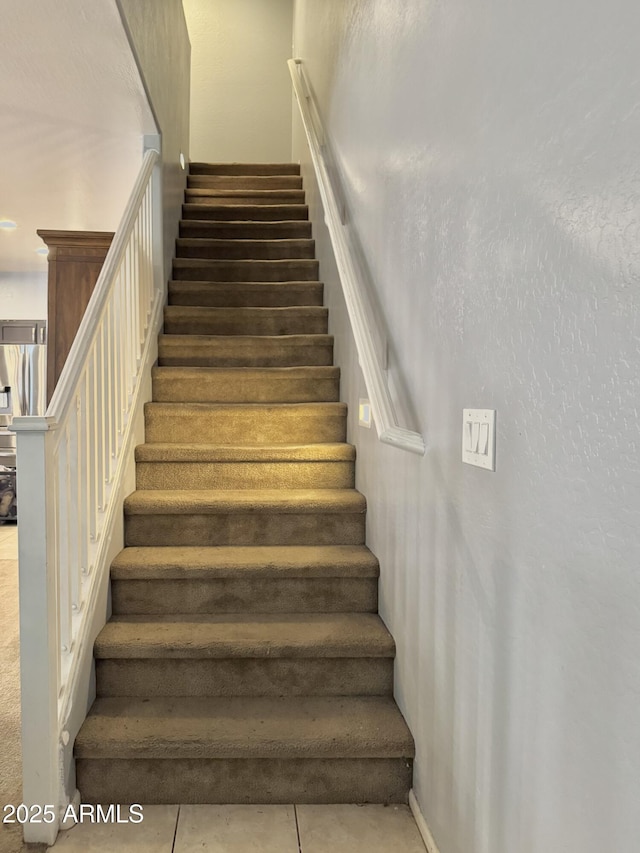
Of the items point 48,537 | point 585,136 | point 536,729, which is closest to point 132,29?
point 48,537

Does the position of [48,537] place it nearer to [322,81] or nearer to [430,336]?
[430,336]

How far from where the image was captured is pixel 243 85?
612 centimetres

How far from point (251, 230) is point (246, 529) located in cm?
258

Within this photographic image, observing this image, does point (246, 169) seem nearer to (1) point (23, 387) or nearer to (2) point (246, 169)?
(2) point (246, 169)

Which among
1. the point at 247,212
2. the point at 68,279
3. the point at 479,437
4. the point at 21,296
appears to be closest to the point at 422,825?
the point at 479,437

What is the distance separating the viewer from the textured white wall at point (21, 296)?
20.5ft

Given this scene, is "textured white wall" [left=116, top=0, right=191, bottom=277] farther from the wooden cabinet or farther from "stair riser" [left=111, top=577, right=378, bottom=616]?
"stair riser" [left=111, top=577, right=378, bottom=616]

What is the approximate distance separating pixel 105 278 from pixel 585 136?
175 cm

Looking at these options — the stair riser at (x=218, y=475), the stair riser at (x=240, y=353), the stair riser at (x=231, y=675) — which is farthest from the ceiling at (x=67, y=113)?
the stair riser at (x=231, y=675)

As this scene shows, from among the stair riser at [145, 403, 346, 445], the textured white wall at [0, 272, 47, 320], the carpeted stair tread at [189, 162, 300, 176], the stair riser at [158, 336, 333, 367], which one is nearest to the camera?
the stair riser at [145, 403, 346, 445]

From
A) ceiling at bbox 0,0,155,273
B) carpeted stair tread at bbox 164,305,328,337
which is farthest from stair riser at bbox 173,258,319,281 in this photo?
ceiling at bbox 0,0,155,273

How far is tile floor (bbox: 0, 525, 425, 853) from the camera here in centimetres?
150

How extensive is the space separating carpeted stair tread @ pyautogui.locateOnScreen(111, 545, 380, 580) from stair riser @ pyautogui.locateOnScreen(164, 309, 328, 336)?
1538 millimetres

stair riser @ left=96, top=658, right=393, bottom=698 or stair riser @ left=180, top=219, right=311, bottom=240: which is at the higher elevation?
stair riser @ left=180, top=219, right=311, bottom=240
